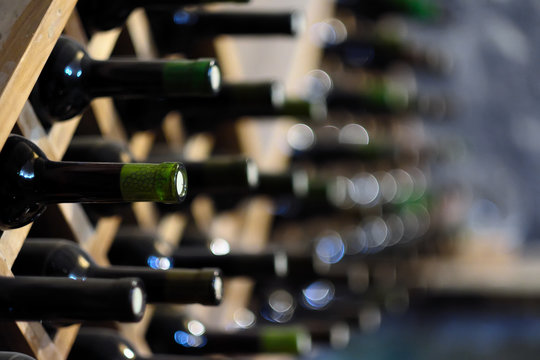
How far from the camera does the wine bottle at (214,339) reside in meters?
0.52

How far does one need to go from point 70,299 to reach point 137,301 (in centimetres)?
3

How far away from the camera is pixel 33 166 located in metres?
0.35

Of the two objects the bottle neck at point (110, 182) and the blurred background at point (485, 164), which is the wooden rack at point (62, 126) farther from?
the blurred background at point (485, 164)

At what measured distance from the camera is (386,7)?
1066 mm

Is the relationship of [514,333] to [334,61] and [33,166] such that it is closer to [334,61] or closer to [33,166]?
[334,61]

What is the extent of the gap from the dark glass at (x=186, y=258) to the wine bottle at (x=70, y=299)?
16cm

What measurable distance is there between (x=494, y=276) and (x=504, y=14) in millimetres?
1039

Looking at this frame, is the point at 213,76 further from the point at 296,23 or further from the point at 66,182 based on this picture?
the point at 296,23

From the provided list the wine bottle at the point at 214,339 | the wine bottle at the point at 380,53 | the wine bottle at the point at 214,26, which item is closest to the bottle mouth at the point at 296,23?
the wine bottle at the point at 214,26

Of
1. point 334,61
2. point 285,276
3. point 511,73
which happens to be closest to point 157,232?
point 285,276

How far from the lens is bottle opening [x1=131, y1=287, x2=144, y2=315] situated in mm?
321

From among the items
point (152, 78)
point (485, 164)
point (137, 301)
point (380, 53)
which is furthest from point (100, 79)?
point (485, 164)

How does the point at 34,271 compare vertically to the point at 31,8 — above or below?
below

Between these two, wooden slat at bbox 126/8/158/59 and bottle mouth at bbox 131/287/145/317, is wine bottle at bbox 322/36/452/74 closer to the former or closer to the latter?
wooden slat at bbox 126/8/158/59
